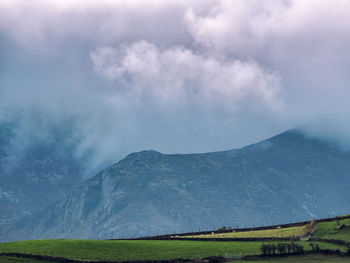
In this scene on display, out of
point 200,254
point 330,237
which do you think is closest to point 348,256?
point 330,237

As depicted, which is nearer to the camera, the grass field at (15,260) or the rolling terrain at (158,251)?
the grass field at (15,260)

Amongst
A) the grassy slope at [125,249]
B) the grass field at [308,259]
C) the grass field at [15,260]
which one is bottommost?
the grass field at [308,259]

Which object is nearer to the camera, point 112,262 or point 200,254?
point 112,262

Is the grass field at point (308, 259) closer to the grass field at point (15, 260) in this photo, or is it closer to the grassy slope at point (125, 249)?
the grassy slope at point (125, 249)

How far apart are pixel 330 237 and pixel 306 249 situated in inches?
855

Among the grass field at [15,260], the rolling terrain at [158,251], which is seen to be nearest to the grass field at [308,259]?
the rolling terrain at [158,251]

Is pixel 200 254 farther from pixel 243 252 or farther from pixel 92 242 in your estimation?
pixel 92 242

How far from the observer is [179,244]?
655ft

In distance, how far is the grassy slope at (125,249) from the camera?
172 metres

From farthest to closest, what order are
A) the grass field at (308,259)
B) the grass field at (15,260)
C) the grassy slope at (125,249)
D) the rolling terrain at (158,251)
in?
1. the grassy slope at (125,249)
2. the rolling terrain at (158,251)
3. the grass field at (308,259)
4. the grass field at (15,260)

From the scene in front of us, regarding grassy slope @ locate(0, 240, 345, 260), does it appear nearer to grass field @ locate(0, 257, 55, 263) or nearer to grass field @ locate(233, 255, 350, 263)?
grass field @ locate(0, 257, 55, 263)

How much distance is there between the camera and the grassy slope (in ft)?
566

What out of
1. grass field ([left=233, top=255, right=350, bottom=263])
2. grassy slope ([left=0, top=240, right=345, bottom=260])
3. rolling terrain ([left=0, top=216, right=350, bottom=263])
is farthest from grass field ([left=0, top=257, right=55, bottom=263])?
grass field ([left=233, top=255, right=350, bottom=263])

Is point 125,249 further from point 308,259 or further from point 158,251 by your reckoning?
point 308,259
